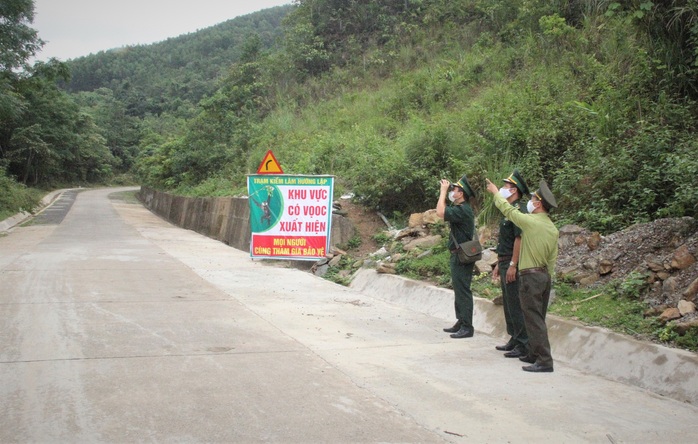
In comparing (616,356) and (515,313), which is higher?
(515,313)

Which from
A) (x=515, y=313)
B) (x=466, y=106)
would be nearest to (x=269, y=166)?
(x=466, y=106)

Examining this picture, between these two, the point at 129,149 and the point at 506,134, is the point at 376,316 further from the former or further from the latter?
the point at 129,149

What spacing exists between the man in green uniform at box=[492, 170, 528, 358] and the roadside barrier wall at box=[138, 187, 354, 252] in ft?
24.9

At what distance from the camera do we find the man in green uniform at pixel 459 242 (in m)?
7.64

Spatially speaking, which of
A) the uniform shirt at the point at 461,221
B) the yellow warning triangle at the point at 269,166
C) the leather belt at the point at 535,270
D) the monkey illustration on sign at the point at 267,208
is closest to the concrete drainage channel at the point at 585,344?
the leather belt at the point at 535,270

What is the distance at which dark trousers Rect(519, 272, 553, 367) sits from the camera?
6258 millimetres

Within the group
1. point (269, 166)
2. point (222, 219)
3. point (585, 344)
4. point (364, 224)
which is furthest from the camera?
point (222, 219)

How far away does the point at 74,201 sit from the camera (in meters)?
44.1

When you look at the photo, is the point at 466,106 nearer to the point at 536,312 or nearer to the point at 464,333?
the point at 464,333

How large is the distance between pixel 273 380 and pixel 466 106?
14.0 meters

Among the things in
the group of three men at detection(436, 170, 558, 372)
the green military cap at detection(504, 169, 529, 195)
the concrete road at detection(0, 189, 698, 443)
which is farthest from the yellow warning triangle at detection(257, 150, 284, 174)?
the green military cap at detection(504, 169, 529, 195)

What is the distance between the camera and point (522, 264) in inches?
253

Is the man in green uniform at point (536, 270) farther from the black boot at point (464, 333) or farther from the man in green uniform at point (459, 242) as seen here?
the black boot at point (464, 333)

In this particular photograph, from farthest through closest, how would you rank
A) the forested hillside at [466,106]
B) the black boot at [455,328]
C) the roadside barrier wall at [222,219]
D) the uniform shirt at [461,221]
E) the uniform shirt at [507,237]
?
the roadside barrier wall at [222,219] < the forested hillside at [466,106] < the black boot at [455,328] < the uniform shirt at [461,221] < the uniform shirt at [507,237]
